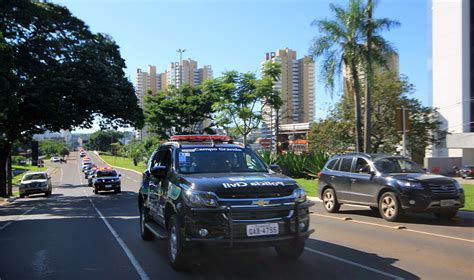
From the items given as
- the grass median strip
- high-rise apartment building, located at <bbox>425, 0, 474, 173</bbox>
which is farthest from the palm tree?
the grass median strip

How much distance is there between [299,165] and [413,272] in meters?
22.9

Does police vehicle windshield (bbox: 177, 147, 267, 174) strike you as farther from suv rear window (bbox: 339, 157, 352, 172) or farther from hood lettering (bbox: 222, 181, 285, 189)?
suv rear window (bbox: 339, 157, 352, 172)

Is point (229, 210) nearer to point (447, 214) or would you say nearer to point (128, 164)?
point (447, 214)

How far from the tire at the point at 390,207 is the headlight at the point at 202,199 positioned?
659cm

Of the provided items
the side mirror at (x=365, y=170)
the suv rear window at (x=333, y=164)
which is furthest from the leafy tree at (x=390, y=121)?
the side mirror at (x=365, y=170)

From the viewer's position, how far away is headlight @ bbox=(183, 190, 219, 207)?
591 centimetres

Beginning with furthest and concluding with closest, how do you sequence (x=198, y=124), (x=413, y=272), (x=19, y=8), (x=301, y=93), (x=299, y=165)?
(x=301, y=93)
(x=198, y=124)
(x=299, y=165)
(x=19, y=8)
(x=413, y=272)

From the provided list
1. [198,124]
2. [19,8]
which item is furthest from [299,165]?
[198,124]

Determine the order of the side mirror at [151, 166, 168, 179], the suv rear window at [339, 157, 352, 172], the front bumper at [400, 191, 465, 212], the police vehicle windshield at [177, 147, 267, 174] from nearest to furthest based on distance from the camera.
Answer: the police vehicle windshield at [177, 147, 267, 174] < the side mirror at [151, 166, 168, 179] < the front bumper at [400, 191, 465, 212] < the suv rear window at [339, 157, 352, 172]

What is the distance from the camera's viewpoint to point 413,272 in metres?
6.27

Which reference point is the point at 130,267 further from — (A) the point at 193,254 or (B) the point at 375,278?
(B) the point at 375,278

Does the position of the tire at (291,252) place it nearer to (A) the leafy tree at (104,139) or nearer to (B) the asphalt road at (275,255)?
(B) the asphalt road at (275,255)

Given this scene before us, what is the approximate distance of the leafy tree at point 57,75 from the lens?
21719mm

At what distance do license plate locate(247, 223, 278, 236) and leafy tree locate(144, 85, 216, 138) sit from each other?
4379cm
